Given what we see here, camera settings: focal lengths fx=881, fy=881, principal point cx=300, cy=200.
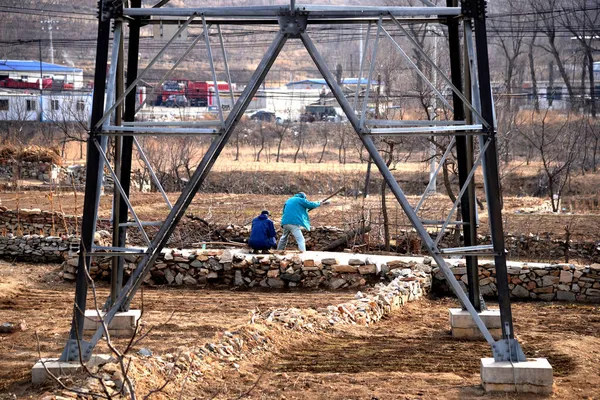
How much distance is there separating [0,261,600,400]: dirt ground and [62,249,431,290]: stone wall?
19.3 inches

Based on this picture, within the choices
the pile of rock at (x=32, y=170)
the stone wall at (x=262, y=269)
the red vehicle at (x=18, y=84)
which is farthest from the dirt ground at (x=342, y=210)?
the red vehicle at (x=18, y=84)

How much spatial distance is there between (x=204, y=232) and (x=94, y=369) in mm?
13831

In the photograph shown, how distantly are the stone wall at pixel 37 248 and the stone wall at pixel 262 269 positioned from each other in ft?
8.05

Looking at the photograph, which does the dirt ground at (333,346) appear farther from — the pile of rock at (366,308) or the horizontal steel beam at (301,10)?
the horizontal steel beam at (301,10)

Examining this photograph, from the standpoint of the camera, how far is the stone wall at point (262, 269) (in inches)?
648

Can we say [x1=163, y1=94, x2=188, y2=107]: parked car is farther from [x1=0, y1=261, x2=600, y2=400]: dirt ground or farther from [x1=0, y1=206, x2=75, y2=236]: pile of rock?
[x1=0, y1=261, x2=600, y2=400]: dirt ground

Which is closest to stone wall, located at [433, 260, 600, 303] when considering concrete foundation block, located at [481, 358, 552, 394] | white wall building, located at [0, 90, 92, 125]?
concrete foundation block, located at [481, 358, 552, 394]

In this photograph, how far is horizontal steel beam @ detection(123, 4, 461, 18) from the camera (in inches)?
380

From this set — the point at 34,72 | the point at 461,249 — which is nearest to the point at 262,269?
the point at 461,249

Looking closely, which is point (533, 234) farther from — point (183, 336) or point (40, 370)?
point (40, 370)

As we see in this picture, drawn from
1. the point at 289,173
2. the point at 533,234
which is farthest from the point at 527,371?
the point at 289,173

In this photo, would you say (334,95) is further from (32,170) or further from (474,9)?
(32,170)

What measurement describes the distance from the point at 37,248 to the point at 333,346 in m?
10.4

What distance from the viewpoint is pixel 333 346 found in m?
11.4
